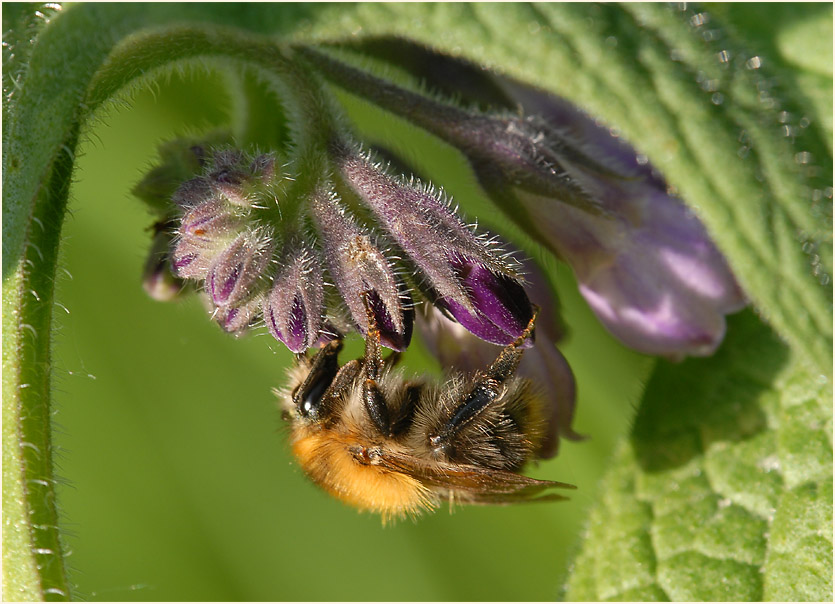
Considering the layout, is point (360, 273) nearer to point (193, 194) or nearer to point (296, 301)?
point (296, 301)

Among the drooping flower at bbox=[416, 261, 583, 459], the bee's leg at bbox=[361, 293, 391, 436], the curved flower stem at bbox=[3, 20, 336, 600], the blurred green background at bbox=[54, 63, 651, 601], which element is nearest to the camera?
the curved flower stem at bbox=[3, 20, 336, 600]

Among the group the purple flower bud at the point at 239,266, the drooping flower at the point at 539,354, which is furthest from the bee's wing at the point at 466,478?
the purple flower bud at the point at 239,266

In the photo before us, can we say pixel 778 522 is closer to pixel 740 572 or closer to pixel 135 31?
pixel 740 572

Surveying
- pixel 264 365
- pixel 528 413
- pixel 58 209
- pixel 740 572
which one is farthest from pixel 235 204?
pixel 264 365

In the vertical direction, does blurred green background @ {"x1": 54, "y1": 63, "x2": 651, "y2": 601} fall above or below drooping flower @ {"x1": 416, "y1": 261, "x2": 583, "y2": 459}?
below

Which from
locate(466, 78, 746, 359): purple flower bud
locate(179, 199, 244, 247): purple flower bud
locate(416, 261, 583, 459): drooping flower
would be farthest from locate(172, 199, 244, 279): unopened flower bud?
locate(466, 78, 746, 359): purple flower bud

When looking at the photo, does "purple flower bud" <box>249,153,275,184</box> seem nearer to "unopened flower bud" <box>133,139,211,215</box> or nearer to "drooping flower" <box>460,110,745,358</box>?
"unopened flower bud" <box>133,139,211,215</box>

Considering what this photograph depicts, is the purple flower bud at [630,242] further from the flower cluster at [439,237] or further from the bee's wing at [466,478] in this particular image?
the bee's wing at [466,478]

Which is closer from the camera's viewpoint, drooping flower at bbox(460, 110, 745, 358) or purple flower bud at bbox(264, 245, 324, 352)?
purple flower bud at bbox(264, 245, 324, 352)
